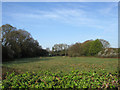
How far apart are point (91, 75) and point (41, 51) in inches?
391

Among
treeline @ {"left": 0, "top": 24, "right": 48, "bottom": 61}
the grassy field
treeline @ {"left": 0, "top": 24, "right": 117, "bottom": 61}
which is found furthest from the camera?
treeline @ {"left": 0, "top": 24, "right": 48, "bottom": 61}

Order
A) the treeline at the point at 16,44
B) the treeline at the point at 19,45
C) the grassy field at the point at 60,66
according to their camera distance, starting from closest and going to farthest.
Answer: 1. the grassy field at the point at 60,66
2. the treeline at the point at 19,45
3. the treeline at the point at 16,44

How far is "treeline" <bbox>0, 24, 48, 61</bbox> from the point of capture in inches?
481

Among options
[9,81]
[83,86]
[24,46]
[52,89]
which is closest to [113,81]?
[83,86]

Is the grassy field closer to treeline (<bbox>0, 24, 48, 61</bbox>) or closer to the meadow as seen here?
the meadow

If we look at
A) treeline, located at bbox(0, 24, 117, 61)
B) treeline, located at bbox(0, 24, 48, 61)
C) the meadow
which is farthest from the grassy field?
treeline, located at bbox(0, 24, 48, 61)

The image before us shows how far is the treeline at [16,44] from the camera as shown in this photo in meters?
12.2

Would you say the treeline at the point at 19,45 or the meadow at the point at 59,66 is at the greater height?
the treeline at the point at 19,45

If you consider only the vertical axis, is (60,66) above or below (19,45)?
below

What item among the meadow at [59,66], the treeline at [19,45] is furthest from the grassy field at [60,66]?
the treeline at [19,45]

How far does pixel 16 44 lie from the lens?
13.8m

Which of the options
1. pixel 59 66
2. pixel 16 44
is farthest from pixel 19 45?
pixel 59 66

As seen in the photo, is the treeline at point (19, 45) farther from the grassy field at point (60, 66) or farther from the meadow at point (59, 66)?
the grassy field at point (60, 66)

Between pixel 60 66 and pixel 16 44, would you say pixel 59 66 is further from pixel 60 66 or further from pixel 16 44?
pixel 16 44
